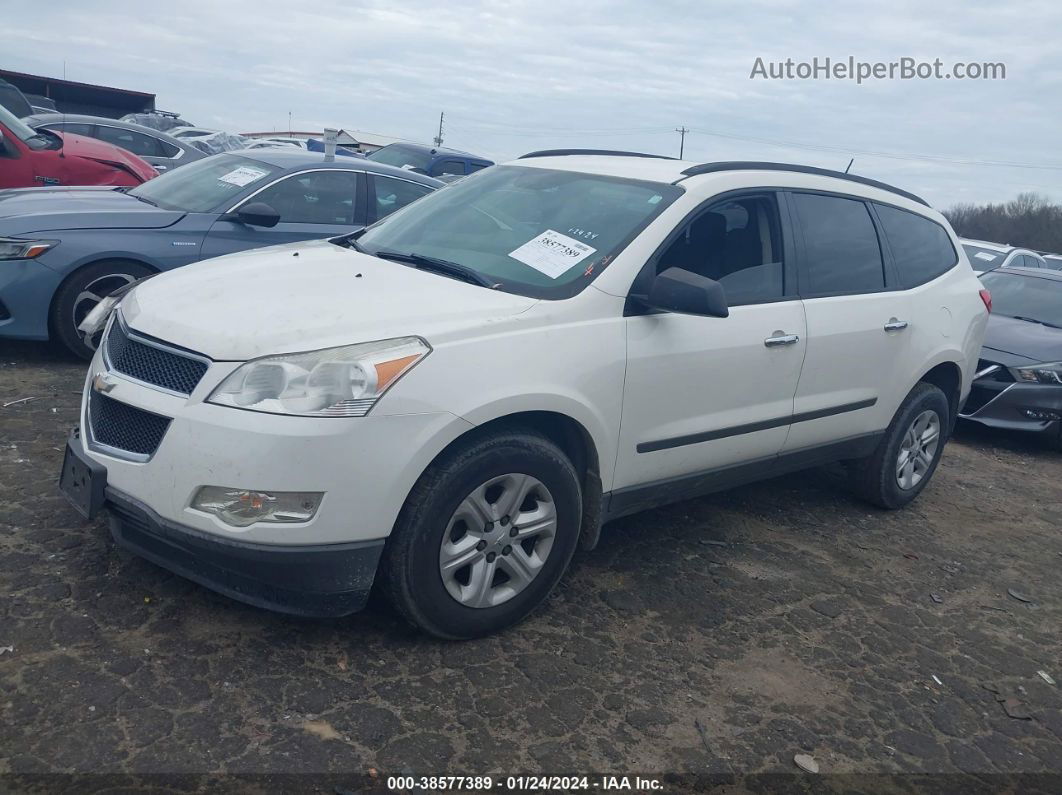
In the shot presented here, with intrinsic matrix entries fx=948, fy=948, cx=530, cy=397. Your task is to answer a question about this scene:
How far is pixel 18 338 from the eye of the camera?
5.89 m

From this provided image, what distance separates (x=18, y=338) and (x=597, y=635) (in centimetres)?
432

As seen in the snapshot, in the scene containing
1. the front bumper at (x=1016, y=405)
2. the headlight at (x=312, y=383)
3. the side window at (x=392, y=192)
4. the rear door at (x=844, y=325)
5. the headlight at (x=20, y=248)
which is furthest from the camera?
the front bumper at (x=1016, y=405)

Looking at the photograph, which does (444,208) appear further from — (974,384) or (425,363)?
(974,384)

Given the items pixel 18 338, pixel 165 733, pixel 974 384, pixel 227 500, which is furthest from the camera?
pixel 974 384

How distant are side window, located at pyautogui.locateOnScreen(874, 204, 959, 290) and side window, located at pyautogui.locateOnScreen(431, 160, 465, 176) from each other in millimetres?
11239

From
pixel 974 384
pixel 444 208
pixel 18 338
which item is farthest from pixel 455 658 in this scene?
pixel 974 384

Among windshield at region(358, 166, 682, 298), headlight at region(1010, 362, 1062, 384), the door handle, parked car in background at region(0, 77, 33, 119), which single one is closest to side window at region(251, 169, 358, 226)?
windshield at region(358, 166, 682, 298)

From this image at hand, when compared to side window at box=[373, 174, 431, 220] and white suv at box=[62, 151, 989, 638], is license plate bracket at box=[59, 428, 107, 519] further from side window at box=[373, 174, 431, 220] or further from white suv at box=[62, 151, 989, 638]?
side window at box=[373, 174, 431, 220]

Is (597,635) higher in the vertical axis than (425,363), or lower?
lower

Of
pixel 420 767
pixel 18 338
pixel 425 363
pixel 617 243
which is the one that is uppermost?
pixel 617 243

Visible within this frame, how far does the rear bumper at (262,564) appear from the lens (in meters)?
2.95

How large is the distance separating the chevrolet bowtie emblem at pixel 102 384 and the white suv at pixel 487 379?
15 millimetres

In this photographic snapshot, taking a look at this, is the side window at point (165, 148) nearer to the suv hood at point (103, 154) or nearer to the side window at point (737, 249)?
the suv hood at point (103, 154)

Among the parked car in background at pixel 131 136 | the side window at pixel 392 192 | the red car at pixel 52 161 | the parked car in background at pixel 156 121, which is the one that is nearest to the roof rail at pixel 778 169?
the side window at pixel 392 192
